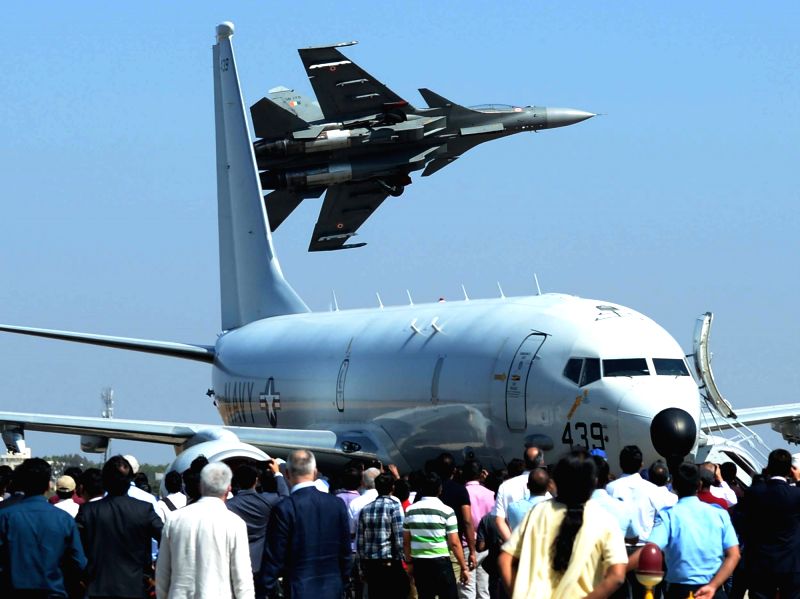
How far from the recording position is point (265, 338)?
3128 cm

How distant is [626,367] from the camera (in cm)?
1942

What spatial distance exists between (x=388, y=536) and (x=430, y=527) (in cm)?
44

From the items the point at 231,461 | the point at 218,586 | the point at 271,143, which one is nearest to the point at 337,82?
the point at 271,143

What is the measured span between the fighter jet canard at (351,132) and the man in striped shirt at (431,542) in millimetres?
31923

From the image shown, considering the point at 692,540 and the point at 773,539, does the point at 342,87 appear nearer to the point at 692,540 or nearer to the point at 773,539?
the point at 773,539

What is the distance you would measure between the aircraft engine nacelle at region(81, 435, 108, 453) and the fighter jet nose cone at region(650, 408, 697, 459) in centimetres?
1106

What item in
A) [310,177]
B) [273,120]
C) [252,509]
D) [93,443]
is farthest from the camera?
[310,177]

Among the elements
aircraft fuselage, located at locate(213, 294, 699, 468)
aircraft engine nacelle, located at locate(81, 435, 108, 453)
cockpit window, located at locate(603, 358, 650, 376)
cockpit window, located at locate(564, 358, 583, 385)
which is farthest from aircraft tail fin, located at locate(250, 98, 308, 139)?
cockpit window, located at locate(603, 358, 650, 376)

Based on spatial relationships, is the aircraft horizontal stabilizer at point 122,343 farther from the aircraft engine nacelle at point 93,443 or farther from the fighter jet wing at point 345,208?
the fighter jet wing at point 345,208

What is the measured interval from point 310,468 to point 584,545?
3603 mm

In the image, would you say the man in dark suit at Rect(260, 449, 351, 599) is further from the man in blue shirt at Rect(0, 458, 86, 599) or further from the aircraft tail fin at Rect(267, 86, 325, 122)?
the aircraft tail fin at Rect(267, 86, 325, 122)

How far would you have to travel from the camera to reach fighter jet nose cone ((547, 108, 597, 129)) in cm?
4812

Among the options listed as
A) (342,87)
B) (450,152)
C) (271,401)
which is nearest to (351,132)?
(342,87)

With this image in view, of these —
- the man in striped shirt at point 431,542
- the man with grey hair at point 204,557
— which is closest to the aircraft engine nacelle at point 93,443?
the man in striped shirt at point 431,542
